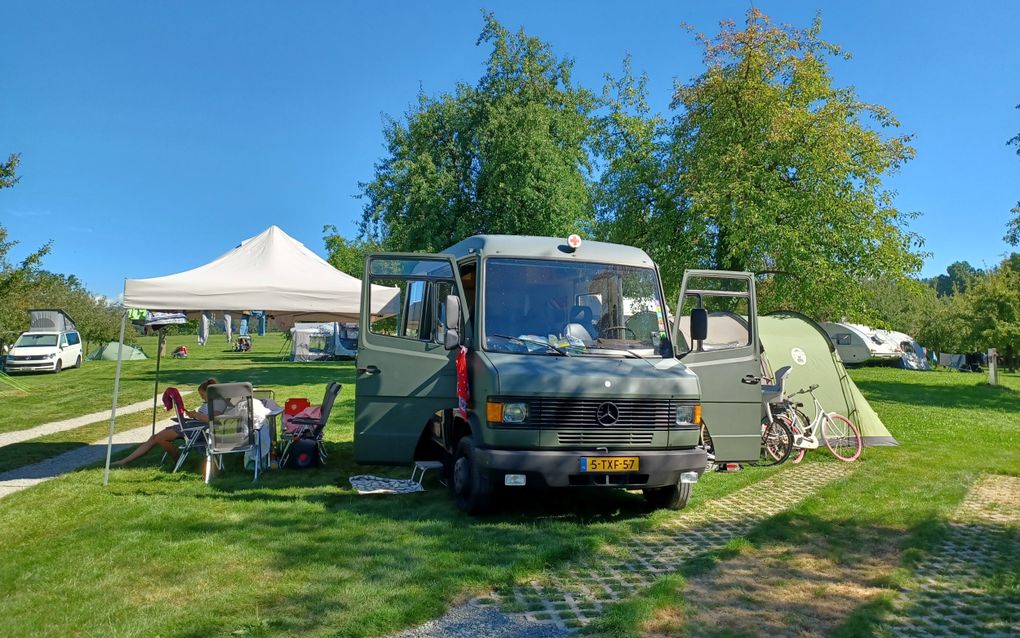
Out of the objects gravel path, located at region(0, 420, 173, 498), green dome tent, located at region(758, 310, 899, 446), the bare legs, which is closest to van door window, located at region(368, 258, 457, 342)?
the bare legs

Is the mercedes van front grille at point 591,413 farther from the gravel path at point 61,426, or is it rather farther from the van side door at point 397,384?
the gravel path at point 61,426

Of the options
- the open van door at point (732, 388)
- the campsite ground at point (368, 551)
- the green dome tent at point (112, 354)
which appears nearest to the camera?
the campsite ground at point (368, 551)

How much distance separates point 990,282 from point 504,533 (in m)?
38.2

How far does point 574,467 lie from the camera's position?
6180 mm

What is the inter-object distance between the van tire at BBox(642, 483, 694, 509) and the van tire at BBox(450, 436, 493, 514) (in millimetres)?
1639

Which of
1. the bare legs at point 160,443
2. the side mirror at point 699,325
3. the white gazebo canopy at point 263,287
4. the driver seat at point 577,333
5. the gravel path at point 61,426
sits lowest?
the gravel path at point 61,426

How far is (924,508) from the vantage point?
742cm

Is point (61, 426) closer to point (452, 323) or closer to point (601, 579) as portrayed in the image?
point (452, 323)

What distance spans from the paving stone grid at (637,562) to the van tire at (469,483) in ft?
3.94

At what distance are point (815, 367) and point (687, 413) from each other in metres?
6.27

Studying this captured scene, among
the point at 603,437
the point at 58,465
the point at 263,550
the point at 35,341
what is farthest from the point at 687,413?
the point at 35,341

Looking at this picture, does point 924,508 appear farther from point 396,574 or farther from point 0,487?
point 0,487

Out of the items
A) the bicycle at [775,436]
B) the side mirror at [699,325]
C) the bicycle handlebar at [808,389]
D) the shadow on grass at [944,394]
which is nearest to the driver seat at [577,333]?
the side mirror at [699,325]

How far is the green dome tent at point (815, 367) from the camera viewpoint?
38.1ft
